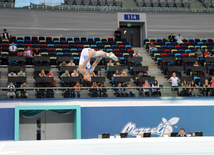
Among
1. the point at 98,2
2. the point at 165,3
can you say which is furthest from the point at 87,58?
the point at 165,3

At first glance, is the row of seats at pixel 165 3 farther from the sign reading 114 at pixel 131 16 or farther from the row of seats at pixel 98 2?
the row of seats at pixel 98 2

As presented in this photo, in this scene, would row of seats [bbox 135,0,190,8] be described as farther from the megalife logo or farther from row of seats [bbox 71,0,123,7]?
the megalife logo

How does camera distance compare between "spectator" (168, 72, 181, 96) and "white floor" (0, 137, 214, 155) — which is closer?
"white floor" (0, 137, 214, 155)

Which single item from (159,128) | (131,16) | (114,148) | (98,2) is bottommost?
(159,128)

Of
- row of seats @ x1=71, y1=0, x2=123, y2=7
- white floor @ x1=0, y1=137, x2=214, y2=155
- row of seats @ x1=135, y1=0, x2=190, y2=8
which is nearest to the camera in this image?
white floor @ x1=0, y1=137, x2=214, y2=155

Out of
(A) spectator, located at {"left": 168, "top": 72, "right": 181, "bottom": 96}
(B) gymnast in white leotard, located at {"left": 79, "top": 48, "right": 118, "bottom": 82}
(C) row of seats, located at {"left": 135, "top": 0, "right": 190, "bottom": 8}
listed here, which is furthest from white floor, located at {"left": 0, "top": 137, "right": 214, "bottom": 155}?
(C) row of seats, located at {"left": 135, "top": 0, "right": 190, "bottom": 8}

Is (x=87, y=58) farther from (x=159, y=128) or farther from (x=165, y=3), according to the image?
(x=165, y=3)

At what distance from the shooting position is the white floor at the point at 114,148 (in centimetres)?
464

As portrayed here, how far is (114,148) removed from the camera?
498 centimetres

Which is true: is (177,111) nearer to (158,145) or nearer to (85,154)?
(158,145)

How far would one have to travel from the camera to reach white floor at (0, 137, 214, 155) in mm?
4641

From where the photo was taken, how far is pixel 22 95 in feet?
43.7

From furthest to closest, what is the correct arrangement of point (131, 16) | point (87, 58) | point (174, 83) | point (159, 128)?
1. point (131, 16)
2. point (174, 83)
3. point (159, 128)
4. point (87, 58)

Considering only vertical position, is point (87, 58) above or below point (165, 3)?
below
